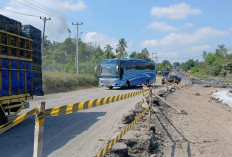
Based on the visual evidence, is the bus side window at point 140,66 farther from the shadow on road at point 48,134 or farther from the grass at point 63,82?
the shadow on road at point 48,134

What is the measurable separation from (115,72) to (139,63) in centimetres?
508

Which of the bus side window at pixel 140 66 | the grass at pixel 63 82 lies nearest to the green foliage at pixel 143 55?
the grass at pixel 63 82

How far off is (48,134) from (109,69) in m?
17.4

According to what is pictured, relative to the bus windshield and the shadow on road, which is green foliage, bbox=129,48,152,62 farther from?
the shadow on road

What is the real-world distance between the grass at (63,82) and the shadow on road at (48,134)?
1350 centimetres

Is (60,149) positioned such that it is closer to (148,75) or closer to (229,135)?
(229,135)

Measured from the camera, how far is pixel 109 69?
78.3ft

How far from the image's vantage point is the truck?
6.91 m

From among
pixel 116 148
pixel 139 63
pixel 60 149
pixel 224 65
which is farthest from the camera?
pixel 224 65

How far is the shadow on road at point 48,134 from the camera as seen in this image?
5.34 m

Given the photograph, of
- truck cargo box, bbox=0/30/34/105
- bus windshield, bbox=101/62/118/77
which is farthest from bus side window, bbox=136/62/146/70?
truck cargo box, bbox=0/30/34/105

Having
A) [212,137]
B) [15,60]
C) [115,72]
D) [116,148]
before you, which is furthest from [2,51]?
[115,72]

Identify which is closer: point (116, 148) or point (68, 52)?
point (116, 148)

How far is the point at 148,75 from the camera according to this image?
30594mm
